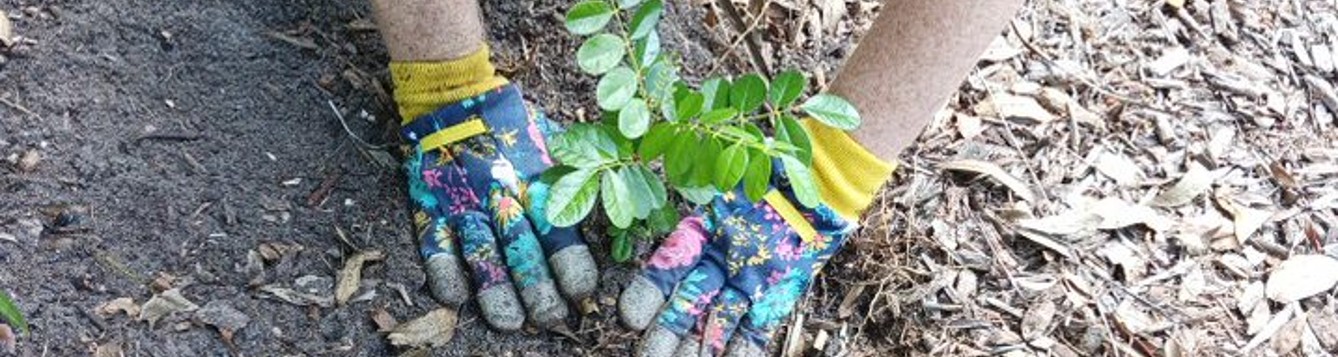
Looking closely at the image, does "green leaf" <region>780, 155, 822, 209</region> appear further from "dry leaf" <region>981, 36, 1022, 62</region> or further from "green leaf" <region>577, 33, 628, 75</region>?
"dry leaf" <region>981, 36, 1022, 62</region>

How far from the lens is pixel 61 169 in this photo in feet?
4.82

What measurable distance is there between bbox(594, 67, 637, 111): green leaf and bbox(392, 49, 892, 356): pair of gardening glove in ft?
0.85

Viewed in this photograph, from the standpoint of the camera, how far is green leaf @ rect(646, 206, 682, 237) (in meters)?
1.52

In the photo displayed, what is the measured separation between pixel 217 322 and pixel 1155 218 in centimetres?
104

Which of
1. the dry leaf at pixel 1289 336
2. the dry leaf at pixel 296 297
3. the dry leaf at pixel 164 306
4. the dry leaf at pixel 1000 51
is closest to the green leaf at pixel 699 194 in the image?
the dry leaf at pixel 296 297

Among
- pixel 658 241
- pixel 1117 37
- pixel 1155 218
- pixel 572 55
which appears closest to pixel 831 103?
pixel 658 241

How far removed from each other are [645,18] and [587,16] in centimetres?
5

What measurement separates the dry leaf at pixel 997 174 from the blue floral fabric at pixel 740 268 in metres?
0.23

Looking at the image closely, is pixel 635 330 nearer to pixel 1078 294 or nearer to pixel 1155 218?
pixel 1078 294

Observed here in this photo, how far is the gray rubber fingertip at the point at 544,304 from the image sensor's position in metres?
1.54

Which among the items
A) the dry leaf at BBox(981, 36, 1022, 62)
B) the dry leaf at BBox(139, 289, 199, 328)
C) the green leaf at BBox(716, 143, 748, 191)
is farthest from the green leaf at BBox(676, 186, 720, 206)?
the dry leaf at BBox(981, 36, 1022, 62)

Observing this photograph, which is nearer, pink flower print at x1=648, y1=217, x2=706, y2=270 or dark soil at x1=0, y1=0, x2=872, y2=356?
dark soil at x1=0, y1=0, x2=872, y2=356

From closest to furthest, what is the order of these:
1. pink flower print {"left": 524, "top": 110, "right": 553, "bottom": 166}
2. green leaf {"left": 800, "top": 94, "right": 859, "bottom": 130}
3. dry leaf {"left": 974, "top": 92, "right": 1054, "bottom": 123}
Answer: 1. green leaf {"left": 800, "top": 94, "right": 859, "bottom": 130}
2. pink flower print {"left": 524, "top": 110, "right": 553, "bottom": 166}
3. dry leaf {"left": 974, "top": 92, "right": 1054, "bottom": 123}

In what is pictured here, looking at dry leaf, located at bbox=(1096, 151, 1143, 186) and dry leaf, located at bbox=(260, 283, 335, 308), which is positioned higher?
dry leaf, located at bbox=(1096, 151, 1143, 186)
